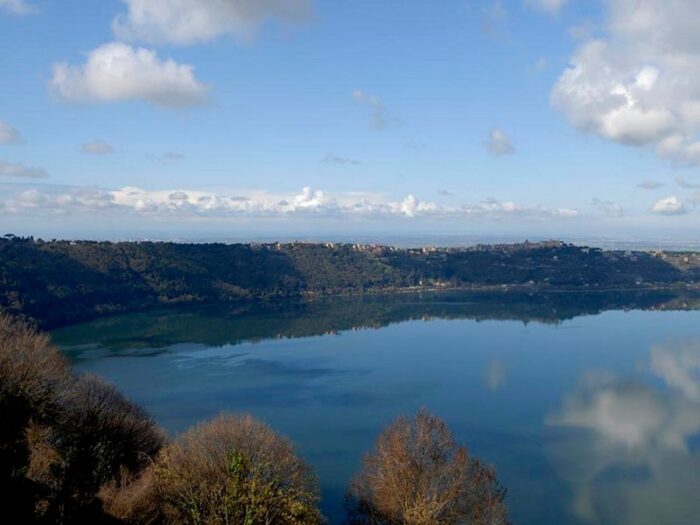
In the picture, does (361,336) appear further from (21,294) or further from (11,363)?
(11,363)

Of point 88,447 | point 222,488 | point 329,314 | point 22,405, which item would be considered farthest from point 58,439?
point 329,314

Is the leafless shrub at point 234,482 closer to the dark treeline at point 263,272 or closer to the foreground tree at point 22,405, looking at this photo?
the foreground tree at point 22,405

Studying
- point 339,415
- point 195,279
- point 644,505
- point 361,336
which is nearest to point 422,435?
point 644,505

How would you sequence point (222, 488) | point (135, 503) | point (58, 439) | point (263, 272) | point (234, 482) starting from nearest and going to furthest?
point (234, 482) → point (222, 488) → point (135, 503) → point (58, 439) → point (263, 272)

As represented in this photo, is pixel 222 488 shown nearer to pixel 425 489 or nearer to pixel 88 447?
pixel 425 489

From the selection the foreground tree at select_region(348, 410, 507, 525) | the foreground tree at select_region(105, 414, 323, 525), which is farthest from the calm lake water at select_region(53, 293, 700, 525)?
the foreground tree at select_region(105, 414, 323, 525)
